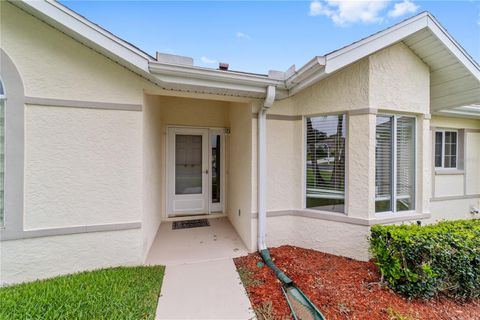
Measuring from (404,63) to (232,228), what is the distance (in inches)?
227

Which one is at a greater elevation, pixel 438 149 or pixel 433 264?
pixel 438 149

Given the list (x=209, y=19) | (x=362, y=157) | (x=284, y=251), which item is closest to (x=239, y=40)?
(x=209, y=19)

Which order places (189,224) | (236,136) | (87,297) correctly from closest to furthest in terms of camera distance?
(87,297) < (236,136) < (189,224)

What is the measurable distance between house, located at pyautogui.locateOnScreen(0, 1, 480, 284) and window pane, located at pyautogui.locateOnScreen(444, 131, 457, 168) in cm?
253

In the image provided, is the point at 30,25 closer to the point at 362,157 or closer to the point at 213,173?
the point at 213,173

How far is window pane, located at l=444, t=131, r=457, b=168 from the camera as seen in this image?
719cm

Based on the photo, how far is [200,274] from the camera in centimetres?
364

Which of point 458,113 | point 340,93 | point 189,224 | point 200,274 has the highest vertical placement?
point 458,113

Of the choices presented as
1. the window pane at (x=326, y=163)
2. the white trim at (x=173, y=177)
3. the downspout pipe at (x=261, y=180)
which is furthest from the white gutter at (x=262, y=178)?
the white trim at (x=173, y=177)

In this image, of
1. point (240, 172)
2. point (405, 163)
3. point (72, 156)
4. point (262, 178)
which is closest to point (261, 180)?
point (262, 178)

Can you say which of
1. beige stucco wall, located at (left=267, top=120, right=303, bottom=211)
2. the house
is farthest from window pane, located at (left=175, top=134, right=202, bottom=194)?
beige stucco wall, located at (left=267, top=120, right=303, bottom=211)

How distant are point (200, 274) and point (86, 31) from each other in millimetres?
4538

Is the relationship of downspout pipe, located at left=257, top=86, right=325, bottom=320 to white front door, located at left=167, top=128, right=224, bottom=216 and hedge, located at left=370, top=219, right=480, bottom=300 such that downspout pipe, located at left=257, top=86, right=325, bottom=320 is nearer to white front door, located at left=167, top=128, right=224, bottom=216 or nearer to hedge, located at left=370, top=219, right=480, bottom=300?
hedge, located at left=370, top=219, right=480, bottom=300

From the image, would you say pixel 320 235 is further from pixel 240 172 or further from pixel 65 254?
pixel 65 254
